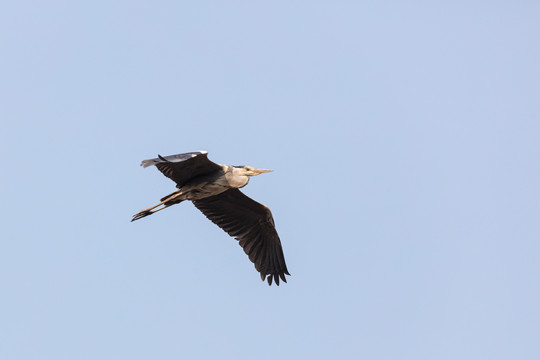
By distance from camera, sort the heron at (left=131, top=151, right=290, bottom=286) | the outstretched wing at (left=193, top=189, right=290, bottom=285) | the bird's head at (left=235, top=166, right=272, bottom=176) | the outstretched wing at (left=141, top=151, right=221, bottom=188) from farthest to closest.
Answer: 1. the outstretched wing at (left=193, top=189, right=290, bottom=285)
2. the bird's head at (left=235, top=166, right=272, bottom=176)
3. the heron at (left=131, top=151, right=290, bottom=286)
4. the outstretched wing at (left=141, top=151, right=221, bottom=188)

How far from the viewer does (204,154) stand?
40.4ft

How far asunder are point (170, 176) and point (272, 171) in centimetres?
181

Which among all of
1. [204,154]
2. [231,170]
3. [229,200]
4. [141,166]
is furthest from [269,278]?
[141,166]

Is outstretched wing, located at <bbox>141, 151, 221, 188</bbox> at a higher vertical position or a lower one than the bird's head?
lower

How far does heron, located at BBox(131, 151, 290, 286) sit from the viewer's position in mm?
13211

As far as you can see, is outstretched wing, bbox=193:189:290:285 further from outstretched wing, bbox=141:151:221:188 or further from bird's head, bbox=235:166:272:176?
outstretched wing, bbox=141:151:221:188

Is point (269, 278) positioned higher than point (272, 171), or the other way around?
A: point (272, 171)

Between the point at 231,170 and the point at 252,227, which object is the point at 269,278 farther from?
the point at 231,170

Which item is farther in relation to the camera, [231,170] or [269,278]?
[269,278]

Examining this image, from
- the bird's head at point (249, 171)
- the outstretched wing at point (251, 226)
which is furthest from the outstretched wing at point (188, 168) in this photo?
the outstretched wing at point (251, 226)

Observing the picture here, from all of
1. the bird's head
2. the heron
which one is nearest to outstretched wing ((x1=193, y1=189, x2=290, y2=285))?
the heron

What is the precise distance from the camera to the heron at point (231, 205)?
13211 mm

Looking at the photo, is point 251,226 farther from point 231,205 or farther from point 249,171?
point 249,171

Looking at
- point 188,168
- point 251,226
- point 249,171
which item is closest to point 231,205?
point 251,226
